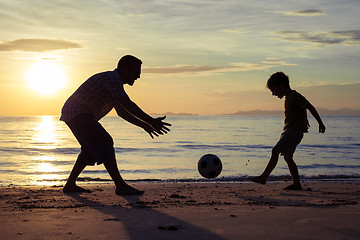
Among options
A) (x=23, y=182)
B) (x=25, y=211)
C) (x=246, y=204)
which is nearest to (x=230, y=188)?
(x=246, y=204)

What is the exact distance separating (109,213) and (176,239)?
5.26 feet

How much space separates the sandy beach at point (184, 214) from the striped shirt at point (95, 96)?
1365mm

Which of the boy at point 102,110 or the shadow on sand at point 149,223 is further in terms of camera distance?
the boy at point 102,110

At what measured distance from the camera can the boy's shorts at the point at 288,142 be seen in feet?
23.2

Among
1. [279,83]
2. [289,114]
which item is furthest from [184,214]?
[279,83]

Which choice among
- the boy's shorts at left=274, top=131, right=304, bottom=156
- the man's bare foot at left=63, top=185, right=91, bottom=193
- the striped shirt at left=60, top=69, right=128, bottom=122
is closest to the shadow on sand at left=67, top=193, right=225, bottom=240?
the man's bare foot at left=63, top=185, right=91, bottom=193

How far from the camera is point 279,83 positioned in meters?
7.14

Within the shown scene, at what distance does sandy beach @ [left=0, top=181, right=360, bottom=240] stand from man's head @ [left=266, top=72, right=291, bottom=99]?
5.70ft

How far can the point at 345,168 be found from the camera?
1508 cm

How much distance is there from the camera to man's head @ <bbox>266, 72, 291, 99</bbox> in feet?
23.4

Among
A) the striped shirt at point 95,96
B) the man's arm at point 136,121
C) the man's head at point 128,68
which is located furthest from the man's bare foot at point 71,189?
the man's head at point 128,68

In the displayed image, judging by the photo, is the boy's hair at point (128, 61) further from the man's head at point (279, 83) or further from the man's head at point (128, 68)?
the man's head at point (279, 83)

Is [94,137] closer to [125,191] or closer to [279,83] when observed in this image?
[125,191]

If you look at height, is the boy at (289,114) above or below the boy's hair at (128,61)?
below
